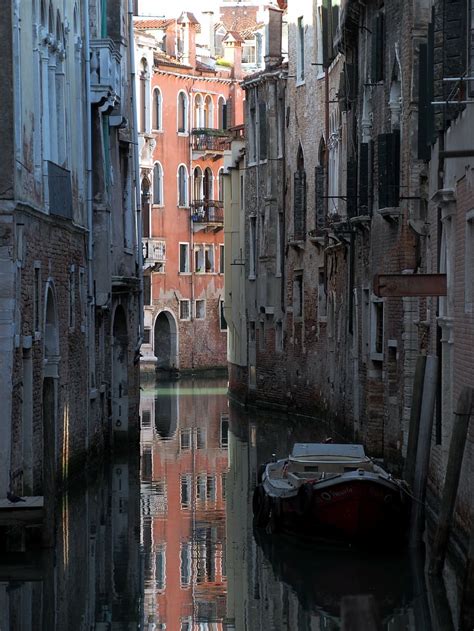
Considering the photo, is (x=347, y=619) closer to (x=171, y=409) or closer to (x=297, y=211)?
(x=297, y=211)

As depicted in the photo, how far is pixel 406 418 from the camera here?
23312mm

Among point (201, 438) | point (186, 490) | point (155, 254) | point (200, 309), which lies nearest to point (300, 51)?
point (201, 438)

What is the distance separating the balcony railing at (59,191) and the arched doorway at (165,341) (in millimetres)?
38156

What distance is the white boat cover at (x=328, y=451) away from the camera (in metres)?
20.7

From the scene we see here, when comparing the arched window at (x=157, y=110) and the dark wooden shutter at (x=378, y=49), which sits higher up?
the arched window at (x=157, y=110)

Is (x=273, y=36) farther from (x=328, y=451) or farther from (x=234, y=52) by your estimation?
(x=328, y=451)

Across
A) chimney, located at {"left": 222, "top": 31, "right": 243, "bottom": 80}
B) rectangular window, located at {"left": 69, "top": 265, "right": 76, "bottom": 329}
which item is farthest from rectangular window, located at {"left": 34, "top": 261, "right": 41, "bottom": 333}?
chimney, located at {"left": 222, "top": 31, "right": 243, "bottom": 80}

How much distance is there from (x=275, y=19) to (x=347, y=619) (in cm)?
4011

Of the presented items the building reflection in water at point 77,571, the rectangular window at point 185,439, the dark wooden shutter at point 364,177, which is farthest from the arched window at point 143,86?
the building reflection in water at point 77,571

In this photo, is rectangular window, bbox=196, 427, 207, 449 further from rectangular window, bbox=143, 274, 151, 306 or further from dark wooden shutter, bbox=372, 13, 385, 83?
rectangular window, bbox=143, 274, 151, 306

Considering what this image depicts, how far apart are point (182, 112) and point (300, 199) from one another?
2378 centimetres

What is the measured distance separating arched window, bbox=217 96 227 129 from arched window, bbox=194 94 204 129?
1280mm

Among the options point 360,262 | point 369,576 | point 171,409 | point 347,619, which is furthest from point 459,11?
point 171,409

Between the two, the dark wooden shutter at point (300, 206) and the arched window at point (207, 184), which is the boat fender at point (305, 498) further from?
the arched window at point (207, 184)
